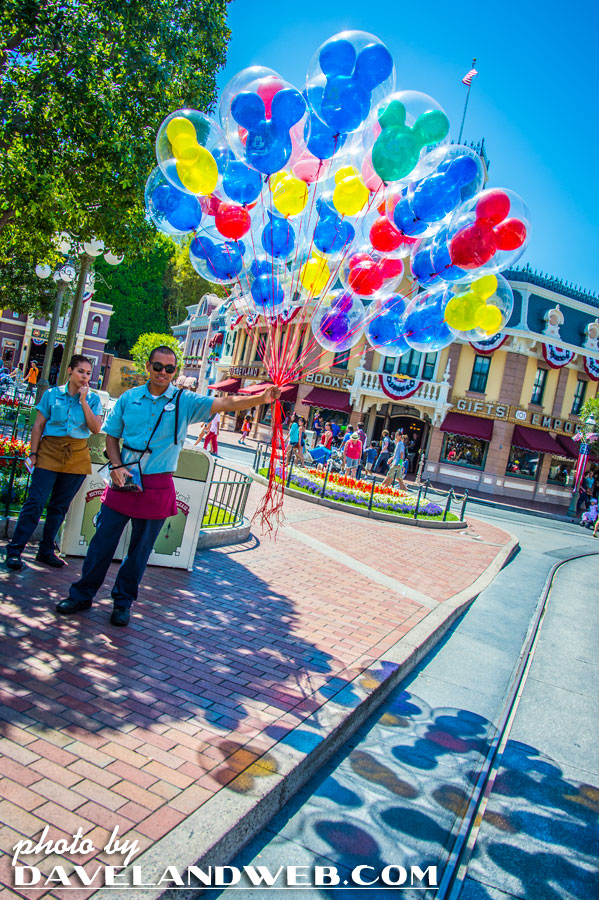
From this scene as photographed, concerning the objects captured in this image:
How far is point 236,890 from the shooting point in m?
2.53

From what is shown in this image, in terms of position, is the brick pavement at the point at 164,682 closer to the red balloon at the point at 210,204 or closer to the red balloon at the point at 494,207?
the red balloon at the point at 210,204

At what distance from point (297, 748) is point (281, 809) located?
12.7 inches

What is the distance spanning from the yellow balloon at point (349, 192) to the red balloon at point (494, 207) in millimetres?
1066

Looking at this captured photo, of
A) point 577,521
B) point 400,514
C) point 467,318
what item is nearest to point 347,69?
point 467,318

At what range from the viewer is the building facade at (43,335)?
153 feet

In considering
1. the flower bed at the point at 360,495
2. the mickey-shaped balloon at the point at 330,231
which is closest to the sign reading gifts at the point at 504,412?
the flower bed at the point at 360,495

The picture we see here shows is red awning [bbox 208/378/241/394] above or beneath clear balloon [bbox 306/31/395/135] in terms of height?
beneath

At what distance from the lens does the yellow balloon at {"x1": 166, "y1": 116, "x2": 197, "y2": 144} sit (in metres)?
5.05

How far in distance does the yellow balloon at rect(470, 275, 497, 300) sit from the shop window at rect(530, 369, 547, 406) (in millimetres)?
26342

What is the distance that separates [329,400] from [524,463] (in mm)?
10385

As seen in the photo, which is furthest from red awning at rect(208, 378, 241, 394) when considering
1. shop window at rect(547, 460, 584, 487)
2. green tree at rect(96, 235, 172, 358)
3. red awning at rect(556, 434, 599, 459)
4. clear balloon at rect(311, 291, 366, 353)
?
green tree at rect(96, 235, 172, 358)

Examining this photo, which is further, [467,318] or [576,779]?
[467,318]

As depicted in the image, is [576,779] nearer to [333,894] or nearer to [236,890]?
[333,894]

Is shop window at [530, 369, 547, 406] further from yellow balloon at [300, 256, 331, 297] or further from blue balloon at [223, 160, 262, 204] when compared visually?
blue balloon at [223, 160, 262, 204]
